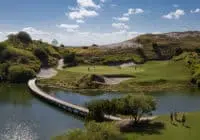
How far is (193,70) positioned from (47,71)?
71677 millimetres

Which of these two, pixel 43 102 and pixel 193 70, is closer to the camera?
pixel 43 102

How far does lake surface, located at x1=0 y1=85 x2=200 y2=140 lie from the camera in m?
78.4

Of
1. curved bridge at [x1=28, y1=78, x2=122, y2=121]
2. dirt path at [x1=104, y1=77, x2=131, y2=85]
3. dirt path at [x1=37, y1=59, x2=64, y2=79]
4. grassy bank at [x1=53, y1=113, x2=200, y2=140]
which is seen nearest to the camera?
grassy bank at [x1=53, y1=113, x2=200, y2=140]

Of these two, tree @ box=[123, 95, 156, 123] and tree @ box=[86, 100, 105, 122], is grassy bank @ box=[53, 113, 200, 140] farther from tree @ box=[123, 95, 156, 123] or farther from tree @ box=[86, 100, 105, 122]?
tree @ box=[86, 100, 105, 122]

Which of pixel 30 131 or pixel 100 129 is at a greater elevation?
pixel 100 129

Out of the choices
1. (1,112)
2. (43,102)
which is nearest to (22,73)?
(43,102)

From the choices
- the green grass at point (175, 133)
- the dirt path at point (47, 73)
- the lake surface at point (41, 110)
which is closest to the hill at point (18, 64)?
the dirt path at point (47, 73)

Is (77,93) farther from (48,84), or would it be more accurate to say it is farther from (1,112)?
(1,112)

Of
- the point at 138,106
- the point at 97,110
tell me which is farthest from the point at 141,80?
the point at 138,106

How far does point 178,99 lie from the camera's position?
389ft

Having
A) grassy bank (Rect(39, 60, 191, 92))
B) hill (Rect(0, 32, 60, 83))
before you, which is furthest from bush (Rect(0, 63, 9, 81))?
grassy bank (Rect(39, 60, 191, 92))

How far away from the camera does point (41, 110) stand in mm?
103812

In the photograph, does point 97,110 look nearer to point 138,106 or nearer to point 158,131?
point 138,106

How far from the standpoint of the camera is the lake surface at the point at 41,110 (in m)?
78.4
